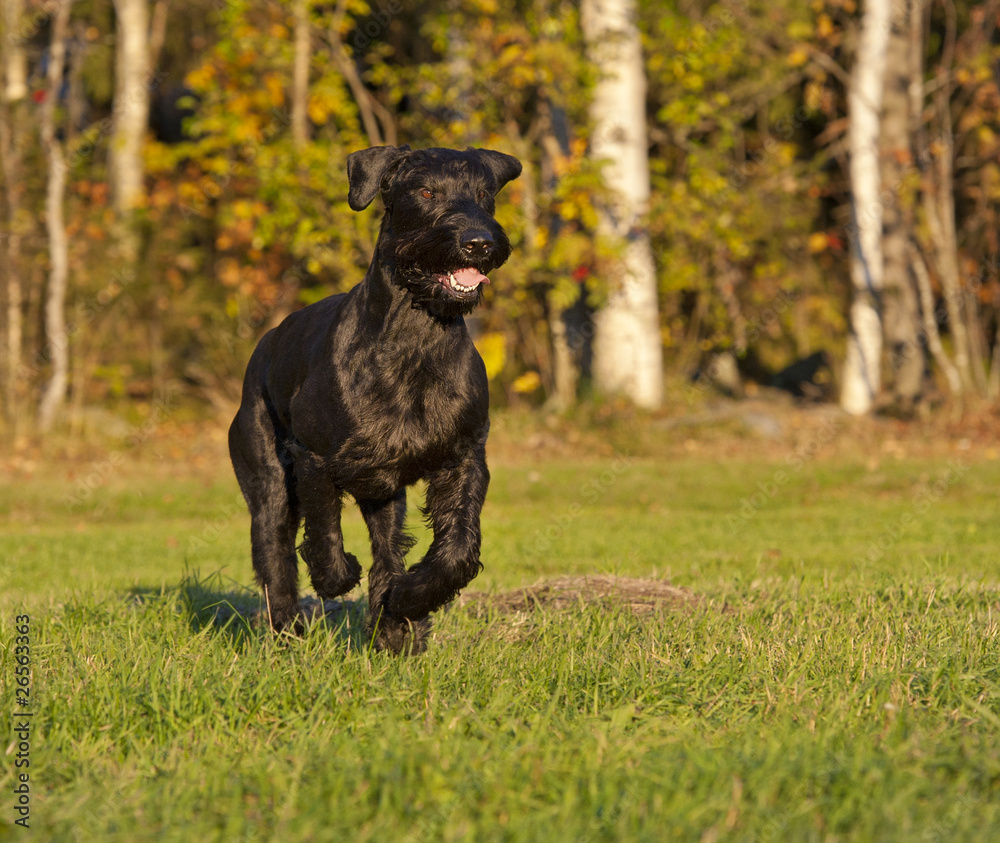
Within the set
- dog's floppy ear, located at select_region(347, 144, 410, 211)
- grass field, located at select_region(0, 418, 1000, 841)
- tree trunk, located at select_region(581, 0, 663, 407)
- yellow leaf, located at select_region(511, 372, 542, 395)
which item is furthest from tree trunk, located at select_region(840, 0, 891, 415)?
dog's floppy ear, located at select_region(347, 144, 410, 211)

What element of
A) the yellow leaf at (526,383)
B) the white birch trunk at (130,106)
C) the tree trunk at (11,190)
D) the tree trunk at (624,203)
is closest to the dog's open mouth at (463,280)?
the tree trunk at (624,203)

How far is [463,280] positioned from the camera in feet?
14.8

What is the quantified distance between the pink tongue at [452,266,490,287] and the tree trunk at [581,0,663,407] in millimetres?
10003

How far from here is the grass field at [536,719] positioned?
10.1 feet

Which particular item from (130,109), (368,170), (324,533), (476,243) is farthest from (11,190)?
(476,243)

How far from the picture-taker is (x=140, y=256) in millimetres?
18141

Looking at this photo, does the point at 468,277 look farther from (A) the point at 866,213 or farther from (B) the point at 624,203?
(A) the point at 866,213

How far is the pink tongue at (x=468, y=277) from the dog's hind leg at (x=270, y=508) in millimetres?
1554

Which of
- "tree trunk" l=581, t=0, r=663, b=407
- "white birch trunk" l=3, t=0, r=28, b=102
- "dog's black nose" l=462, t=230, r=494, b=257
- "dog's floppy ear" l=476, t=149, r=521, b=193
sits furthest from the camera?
"white birch trunk" l=3, t=0, r=28, b=102

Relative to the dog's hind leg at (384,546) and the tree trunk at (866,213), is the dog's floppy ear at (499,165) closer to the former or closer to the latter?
the dog's hind leg at (384,546)

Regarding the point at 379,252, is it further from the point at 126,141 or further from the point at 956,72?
the point at 126,141

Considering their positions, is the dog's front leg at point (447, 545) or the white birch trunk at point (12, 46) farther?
the white birch trunk at point (12, 46)

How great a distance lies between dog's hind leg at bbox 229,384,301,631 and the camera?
214 inches

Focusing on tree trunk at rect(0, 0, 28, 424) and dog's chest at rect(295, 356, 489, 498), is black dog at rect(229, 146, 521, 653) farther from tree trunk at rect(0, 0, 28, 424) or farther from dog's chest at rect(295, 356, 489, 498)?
tree trunk at rect(0, 0, 28, 424)
